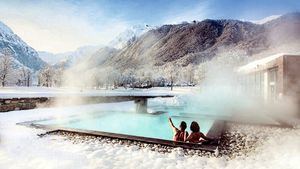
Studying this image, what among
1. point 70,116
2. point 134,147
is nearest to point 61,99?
point 70,116

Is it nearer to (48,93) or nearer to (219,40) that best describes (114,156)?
(48,93)

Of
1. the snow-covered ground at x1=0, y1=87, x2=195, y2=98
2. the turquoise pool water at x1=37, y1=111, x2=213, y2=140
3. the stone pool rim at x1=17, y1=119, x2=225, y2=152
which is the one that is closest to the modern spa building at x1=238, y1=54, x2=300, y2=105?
the turquoise pool water at x1=37, y1=111, x2=213, y2=140

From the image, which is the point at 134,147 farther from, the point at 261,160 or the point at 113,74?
the point at 113,74

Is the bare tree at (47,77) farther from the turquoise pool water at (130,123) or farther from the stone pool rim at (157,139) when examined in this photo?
the stone pool rim at (157,139)

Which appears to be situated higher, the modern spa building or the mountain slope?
the mountain slope

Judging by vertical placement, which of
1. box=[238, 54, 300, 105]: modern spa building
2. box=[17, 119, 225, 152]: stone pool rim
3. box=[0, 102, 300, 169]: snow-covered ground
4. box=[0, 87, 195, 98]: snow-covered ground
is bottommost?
box=[0, 102, 300, 169]: snow-covered ground

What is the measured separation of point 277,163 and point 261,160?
0.95ft

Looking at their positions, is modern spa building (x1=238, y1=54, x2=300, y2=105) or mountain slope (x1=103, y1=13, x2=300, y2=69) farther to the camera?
mountain slope (x1=103, y1=13, x2=300, y2=69)

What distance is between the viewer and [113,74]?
→ 96250 mm

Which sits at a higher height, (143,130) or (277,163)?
(277,163)

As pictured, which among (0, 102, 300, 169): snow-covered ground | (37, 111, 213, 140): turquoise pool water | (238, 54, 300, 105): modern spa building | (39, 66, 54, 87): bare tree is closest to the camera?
(0, 102, 300, 169): snow-covered ground

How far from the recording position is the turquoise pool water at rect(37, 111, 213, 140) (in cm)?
1216

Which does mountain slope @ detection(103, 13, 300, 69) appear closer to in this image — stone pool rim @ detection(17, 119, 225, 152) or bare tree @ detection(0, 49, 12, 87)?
bare tree @ detection(0, 49, 12, 87)

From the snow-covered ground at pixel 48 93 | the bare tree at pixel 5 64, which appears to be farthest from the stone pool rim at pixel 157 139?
the bare tree at pixel 5 64
